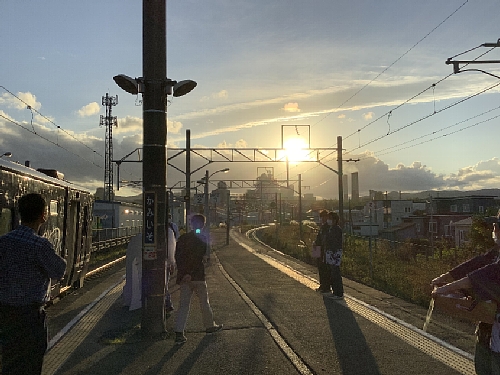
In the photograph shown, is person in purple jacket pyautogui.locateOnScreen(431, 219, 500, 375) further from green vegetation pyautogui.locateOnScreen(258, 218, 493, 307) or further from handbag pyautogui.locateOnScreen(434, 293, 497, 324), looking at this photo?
green vegetation pyautogui.locateOnScreen(258, 218, 493, 307)

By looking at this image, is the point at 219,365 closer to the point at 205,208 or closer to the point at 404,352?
the point at 404,352

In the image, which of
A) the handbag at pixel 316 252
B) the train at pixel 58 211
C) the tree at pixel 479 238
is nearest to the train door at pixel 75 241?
the train at pixel 58 211

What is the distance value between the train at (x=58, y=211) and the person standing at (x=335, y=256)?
5769 mm

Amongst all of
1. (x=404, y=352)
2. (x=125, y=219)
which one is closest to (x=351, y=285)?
(x=404, y=352)

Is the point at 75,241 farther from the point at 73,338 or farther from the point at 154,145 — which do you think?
the point at 154,145

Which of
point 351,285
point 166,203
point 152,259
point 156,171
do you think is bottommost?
point 351,285

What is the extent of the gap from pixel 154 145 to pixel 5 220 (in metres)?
2.37

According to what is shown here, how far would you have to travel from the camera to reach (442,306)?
3.66 m

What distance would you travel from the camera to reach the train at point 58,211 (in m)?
7.45

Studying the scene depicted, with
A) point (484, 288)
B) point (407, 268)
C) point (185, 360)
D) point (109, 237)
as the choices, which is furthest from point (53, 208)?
point (109, 237)

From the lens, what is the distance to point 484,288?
3.37 meters

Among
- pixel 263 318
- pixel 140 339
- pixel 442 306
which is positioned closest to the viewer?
pixel 442 306

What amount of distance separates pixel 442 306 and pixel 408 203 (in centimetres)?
8769

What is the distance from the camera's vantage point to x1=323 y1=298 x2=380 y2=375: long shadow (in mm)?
6029
